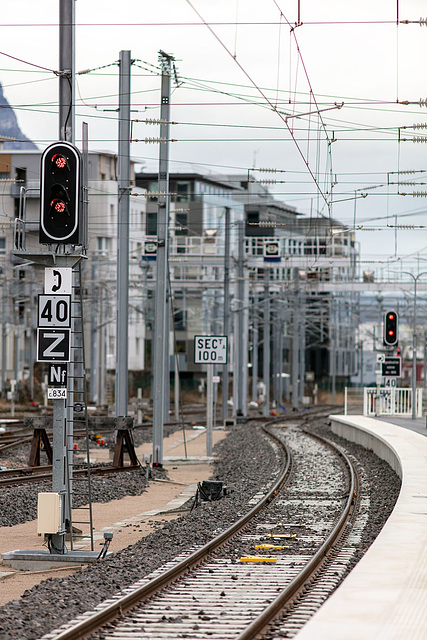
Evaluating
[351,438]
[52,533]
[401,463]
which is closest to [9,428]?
[351,438]

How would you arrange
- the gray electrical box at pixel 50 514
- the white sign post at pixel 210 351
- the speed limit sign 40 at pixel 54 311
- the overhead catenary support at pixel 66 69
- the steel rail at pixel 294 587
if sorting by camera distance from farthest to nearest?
the white sign post at pixel 210 351
the overhead catenary support at pixel 66 69
the speed limit sign 40 at pixel 54 311
the gray electrical box at pixel 50 514
the steel rail at pixel 294 587

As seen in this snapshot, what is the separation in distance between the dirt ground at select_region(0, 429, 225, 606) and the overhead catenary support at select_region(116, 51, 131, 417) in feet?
8.93

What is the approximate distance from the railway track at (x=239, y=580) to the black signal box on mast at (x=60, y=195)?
13.3ft

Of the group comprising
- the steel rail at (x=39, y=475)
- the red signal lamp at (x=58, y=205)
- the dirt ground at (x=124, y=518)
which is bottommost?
the dirt ground at (x=124, y=518)

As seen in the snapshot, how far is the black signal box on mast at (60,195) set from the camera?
39.5ft

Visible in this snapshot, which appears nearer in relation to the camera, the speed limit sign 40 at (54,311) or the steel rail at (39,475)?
the speed limit sign 40 at (54,311)

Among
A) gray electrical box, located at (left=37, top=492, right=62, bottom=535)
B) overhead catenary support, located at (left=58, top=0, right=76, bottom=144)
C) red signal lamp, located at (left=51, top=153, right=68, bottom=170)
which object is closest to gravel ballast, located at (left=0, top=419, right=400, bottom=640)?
gray electrical box, located at (left=37, top=492, right=62, bottom=535)

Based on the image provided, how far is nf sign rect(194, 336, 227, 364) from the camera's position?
26.8 meters

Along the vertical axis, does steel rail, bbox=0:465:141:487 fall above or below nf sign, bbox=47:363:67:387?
below

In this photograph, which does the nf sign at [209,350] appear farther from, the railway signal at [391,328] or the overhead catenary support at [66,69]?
the overhead catenary support at [66,69]

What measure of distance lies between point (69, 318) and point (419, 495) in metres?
7.16

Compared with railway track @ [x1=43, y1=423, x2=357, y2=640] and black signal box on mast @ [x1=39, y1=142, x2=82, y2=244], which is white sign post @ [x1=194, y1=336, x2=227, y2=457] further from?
black signal box on mast @ [x1=39, y1=142, x2=82, y2=244]

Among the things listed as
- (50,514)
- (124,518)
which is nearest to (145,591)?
(50,514)

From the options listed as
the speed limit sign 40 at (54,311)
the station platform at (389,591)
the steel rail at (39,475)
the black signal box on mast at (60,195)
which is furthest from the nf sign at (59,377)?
the steel rail at (39,475)
